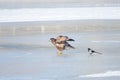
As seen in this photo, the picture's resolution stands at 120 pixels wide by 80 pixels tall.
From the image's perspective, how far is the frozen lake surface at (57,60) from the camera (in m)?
6.86

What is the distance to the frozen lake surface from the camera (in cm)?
686

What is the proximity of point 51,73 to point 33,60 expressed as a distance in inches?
52.2

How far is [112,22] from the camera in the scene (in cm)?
1452

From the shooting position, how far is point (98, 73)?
273 inches

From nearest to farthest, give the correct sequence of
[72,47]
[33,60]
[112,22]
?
[33,60], [72,47], [112,22]

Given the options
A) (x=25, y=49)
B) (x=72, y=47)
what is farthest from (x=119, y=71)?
(x=25, y=49)

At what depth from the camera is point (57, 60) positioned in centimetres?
817

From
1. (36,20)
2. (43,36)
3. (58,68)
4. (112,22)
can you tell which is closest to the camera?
(58,68)

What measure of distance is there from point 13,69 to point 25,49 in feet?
7.66

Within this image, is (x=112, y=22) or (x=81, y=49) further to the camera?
(x=112, y=22)

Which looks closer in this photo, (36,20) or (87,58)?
(87,58)

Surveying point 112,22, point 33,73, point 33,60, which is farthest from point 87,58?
point 112,22

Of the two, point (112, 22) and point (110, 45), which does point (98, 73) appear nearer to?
point (110, 45)

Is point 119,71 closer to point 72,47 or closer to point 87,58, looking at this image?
point 87,58
